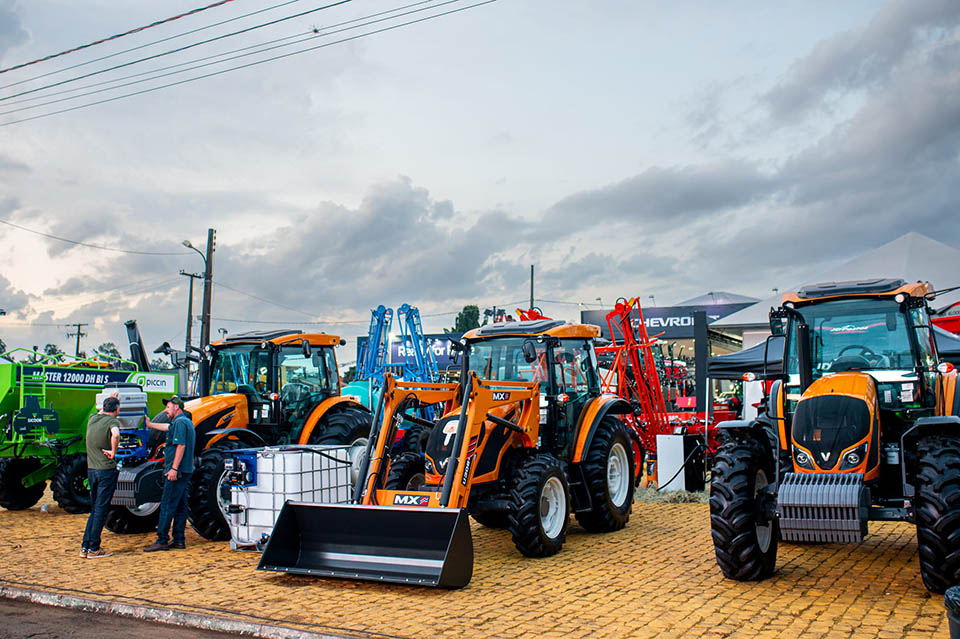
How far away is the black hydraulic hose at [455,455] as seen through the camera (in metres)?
6.94

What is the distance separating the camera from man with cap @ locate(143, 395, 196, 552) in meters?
8.38

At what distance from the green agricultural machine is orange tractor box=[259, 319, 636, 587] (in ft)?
19.0

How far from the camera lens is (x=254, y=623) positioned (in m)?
5.50

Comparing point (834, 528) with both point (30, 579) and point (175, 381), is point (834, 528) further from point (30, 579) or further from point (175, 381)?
point (175, 381)

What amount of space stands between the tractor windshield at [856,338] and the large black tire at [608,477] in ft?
8.17

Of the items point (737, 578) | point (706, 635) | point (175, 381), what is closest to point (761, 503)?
point (737, 578)

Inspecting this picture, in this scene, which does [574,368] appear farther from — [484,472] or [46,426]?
[46,426]

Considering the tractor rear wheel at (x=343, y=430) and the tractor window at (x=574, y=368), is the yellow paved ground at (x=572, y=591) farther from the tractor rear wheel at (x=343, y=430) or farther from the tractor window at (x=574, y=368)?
the tractor rear wheel at (x=343, y=430)

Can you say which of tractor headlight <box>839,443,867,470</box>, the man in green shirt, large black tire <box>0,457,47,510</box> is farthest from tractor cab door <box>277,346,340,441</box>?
tractor headlight <box>839,443,867,470</box>

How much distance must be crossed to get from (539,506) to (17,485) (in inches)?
350

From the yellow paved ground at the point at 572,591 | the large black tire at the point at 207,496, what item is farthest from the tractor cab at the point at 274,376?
the yellow paved ground at the point at 572,591

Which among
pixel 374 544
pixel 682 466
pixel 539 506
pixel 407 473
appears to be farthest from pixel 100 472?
pixel 682 466

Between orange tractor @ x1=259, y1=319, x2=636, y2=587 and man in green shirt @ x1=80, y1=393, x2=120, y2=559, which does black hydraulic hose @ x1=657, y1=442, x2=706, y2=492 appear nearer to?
orange tractor @ x1=259, y1=319, x2=636, y2=587

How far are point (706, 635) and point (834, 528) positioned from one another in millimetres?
1173
